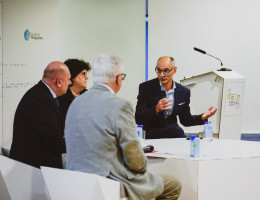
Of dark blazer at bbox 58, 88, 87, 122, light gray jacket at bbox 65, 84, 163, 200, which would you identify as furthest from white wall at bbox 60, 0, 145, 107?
light gray jacket at bbox 65, 84, 163, 200

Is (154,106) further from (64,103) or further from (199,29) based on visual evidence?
(199,29)

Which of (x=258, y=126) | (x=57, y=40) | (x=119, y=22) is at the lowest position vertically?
(x=258, y=126)

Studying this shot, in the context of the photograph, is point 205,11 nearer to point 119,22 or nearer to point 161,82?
point 119,22

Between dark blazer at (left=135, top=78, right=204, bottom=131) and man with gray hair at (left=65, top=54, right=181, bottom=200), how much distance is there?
6.17 ft

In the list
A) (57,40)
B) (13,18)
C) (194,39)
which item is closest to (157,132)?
(57,40)

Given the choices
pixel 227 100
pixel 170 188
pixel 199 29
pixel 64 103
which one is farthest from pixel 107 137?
pixel 199 29

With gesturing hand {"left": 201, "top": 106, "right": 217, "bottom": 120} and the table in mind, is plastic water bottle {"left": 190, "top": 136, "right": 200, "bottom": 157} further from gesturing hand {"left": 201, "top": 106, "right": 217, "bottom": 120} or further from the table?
gesturing hand {"left": 201, "top": 106, "right": 217, "bottom": 120}

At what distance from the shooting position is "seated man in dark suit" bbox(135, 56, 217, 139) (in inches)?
168

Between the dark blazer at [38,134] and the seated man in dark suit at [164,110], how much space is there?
146 cm

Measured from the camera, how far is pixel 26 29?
518 cm

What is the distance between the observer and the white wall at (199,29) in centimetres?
675

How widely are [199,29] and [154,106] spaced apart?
2.88 metres

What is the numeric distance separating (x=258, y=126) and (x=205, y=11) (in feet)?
7.36

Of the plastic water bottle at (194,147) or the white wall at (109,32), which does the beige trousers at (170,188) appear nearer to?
the plastic water bottle at (194,147)
